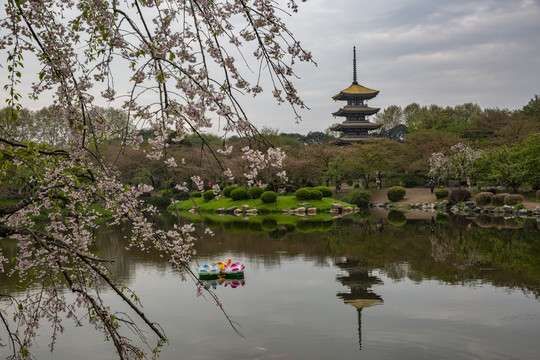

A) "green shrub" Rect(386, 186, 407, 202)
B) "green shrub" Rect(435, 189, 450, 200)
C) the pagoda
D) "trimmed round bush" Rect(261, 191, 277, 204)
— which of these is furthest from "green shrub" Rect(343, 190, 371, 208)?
the pagoda

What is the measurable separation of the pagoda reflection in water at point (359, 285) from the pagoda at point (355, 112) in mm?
39849

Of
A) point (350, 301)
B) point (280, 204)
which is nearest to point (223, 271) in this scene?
point (350, 301)

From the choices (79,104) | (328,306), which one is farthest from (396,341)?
(79,104)

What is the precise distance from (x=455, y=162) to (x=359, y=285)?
26.6m

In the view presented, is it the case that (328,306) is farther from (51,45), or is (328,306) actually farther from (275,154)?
(51,45)

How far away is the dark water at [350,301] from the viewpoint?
6.57 metres

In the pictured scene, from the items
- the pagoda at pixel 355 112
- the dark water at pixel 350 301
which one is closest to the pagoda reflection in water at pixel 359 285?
the dark water at pixel 350 301

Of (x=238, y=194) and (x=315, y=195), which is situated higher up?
(x=238, y=194)

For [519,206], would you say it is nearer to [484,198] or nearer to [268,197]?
[484,198]

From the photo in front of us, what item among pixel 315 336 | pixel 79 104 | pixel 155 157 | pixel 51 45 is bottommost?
pixel 315 336

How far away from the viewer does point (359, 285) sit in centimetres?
1002

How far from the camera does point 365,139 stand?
50.4 m

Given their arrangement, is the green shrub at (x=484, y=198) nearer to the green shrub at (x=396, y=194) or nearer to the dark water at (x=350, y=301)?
the green shrub at (x=396, y=194)

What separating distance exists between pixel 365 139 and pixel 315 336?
45.1 meters
